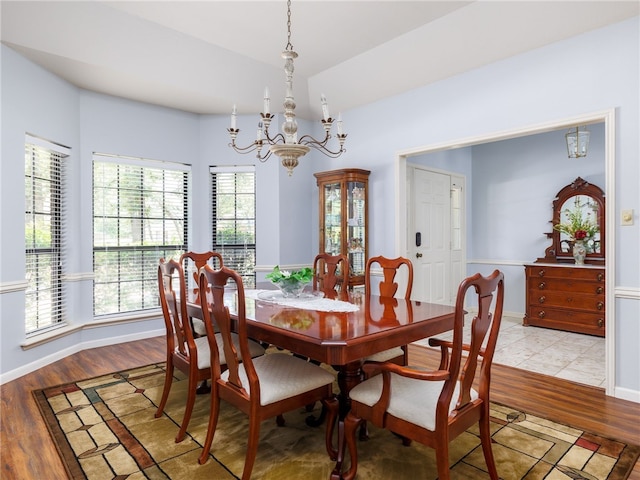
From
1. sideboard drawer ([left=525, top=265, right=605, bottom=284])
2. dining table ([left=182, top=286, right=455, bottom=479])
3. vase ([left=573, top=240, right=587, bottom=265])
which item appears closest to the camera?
dining table ([left=182, top=286, right=455, bottom=479])

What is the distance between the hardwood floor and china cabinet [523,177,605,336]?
1.84 m

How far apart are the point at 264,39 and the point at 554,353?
4.18 m

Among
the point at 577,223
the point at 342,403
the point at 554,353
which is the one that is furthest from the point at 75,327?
the point at 577,223

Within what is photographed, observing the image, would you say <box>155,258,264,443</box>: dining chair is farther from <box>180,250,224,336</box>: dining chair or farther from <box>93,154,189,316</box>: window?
<box>93,154,189,316</box>: window

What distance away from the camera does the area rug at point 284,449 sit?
6.44ft

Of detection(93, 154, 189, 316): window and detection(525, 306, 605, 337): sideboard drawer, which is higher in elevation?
detection(93, 154, 189, 316): window

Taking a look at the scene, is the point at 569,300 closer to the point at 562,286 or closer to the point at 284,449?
the point at 562,286

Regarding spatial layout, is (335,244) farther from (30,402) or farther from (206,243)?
(30,402)

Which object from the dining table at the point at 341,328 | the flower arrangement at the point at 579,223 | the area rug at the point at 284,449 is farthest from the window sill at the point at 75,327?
the flower arrangement at the point at 579,223

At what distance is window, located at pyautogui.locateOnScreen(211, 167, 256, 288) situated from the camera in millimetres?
5117

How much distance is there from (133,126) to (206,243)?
1.58 metres

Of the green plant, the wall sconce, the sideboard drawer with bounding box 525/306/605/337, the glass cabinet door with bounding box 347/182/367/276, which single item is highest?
the wall sconce

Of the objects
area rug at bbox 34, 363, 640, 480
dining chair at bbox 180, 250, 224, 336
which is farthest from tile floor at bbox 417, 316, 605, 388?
dining chair at bbox 180, 250, 224, 336

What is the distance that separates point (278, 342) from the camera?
194 cm
